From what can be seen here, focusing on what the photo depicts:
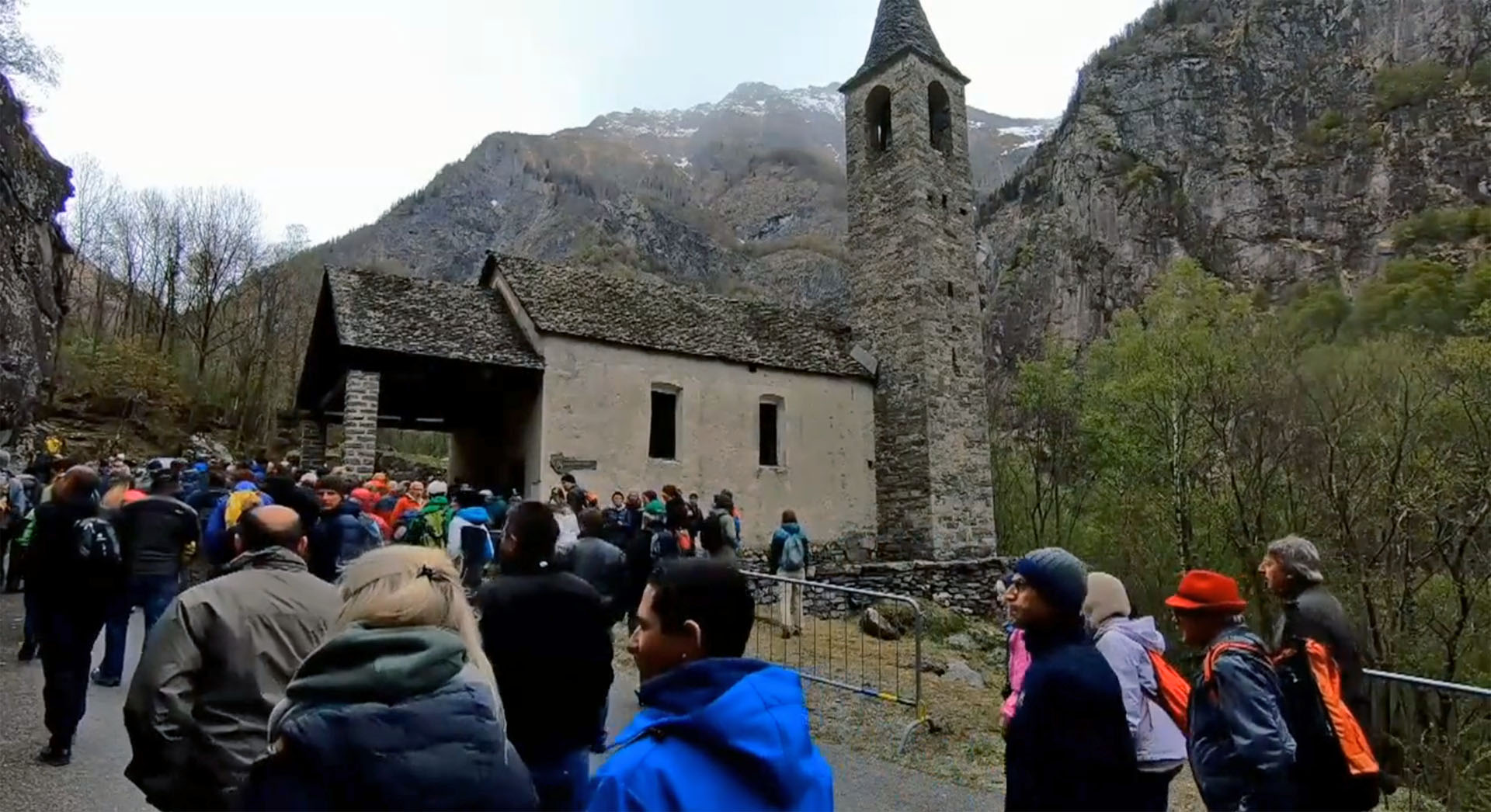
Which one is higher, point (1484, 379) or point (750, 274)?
point (750, 274)

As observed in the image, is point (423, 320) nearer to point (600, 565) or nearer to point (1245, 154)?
point (600, 565)

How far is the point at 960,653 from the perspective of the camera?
14.9 m

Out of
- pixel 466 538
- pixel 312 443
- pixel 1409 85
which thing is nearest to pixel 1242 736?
pixel 466 538

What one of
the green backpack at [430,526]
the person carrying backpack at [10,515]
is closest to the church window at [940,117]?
the green backpack at [430,526]

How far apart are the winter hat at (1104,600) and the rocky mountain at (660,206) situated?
2232 inches

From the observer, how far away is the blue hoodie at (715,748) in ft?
5.27

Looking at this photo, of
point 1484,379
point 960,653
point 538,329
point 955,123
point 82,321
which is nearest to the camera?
point 960,653

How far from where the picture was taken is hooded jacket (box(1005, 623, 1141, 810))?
284cm

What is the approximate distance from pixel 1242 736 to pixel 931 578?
56.1 ft

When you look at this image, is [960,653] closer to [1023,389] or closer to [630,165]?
[1023,389]

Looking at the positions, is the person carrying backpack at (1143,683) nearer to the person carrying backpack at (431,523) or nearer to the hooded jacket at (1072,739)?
the hooded jacket at (1072,739)

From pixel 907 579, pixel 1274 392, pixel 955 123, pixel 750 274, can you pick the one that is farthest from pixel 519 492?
pixel 750 274

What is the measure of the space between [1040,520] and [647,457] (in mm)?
16059

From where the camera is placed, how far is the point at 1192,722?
310 cm
